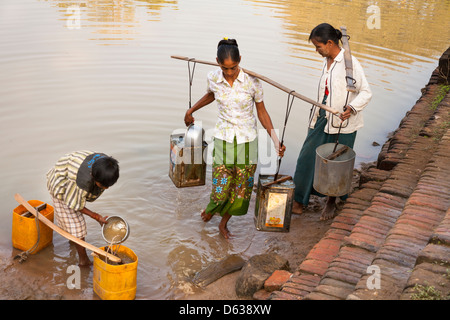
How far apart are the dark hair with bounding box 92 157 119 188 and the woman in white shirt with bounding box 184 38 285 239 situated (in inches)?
47.0

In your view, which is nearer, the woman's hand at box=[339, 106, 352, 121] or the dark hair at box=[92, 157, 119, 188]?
the dark hair at box=[92, 157, 119, 188]

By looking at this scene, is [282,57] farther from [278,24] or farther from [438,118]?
[438,118]

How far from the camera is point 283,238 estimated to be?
515 cm

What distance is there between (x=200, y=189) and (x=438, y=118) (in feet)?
9.51

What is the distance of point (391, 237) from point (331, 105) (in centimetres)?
152

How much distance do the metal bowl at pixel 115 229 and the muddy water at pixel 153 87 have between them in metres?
0.53

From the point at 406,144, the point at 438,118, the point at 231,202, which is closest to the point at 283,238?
the point at 231,202

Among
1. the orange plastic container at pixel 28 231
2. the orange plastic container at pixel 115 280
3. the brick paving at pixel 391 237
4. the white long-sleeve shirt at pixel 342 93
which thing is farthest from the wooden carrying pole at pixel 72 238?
the white long-sleeve shirt at pixel 342 93

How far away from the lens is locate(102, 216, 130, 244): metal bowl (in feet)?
13.2

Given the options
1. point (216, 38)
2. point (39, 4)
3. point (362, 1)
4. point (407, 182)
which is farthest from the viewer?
point (362, 1)

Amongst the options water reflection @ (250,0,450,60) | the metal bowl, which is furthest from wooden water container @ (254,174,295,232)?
water reflection @ (250,0,450,60)

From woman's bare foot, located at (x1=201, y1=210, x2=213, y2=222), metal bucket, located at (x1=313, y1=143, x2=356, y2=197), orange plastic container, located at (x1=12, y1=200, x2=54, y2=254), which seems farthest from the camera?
woman's bare foot, located at (x1=201, y1=210, x2=213, y2=222)

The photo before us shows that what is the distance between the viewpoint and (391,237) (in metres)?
3.72

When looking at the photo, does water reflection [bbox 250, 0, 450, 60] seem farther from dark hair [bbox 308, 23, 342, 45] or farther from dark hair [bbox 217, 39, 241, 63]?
dark hair [bbox 217, 39, 241, 63]
